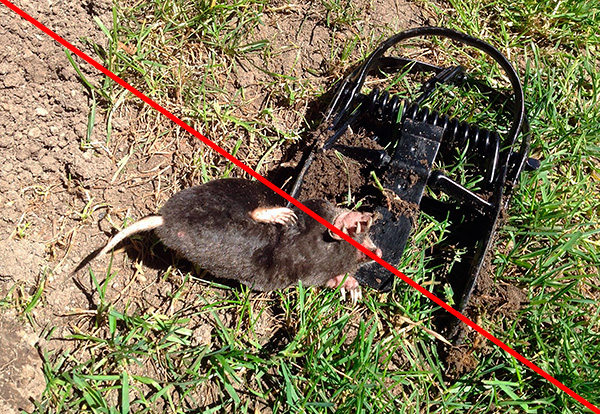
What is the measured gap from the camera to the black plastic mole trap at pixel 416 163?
3148 millimetres

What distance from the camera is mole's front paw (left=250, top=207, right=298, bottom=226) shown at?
3.08m

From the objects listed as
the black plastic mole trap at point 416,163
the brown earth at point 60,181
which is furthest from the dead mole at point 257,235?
the brown earth at point 60,181

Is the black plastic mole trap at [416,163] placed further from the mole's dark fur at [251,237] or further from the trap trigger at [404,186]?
the mole's dark fur at [251,237]

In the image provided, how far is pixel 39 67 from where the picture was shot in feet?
11.1

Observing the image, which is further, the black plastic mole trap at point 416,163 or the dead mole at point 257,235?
the black plastic mole trap at point 416,163

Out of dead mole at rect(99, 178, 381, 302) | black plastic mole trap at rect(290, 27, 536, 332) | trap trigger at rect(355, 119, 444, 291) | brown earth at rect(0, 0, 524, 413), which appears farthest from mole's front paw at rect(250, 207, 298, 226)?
trap trigger at rect(355, 119, 444, 291)

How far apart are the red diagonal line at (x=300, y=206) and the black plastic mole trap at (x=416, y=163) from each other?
0.08 m

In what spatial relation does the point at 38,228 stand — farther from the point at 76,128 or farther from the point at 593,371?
the point at 593,371

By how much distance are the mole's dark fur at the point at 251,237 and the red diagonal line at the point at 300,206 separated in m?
0.05

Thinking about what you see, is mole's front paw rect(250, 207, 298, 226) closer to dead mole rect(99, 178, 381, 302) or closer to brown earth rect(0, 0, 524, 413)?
dead mole rect(99, 178, 381, 302)

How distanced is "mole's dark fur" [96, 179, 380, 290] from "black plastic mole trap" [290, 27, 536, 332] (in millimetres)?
198

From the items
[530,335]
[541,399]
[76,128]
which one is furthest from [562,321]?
[76,128]

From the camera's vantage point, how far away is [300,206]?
3.17m

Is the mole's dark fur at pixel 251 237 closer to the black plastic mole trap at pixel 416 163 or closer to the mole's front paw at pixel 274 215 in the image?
the mole's front paw at pixel 274 215
